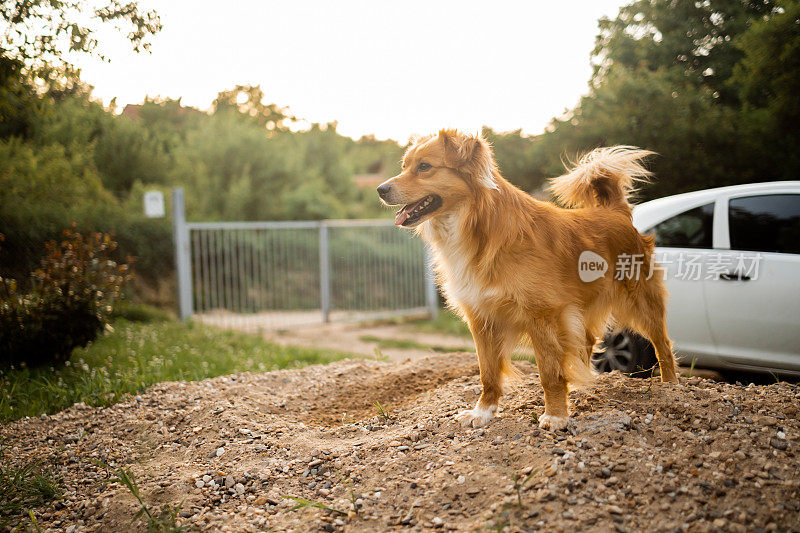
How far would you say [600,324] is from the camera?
154 inches

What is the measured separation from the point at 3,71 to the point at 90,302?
218cm

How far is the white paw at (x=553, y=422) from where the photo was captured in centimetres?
307

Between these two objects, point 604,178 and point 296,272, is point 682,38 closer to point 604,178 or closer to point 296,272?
point 604,178

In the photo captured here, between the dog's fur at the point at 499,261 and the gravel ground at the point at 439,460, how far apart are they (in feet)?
0.97

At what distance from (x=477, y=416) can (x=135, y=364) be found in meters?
3.65

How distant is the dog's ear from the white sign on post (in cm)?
645

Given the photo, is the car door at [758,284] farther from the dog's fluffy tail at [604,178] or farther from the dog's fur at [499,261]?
the dog's fur at [499,261]

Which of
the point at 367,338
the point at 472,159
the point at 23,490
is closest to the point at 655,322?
the point at 472,159

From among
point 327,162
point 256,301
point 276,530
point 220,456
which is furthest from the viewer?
point 327,162

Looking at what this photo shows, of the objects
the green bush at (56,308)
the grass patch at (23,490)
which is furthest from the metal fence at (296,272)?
the grass patch at (23,490)

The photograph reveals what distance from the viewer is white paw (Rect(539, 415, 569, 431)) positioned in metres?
3.07

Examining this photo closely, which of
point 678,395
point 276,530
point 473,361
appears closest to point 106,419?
point 276,530

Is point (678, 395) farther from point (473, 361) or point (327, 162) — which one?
point (327, 162)

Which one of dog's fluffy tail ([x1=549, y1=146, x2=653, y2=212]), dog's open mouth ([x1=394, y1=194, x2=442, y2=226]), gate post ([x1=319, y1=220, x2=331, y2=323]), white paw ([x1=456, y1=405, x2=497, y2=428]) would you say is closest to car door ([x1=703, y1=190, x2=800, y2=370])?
dog's fluffy tail ([x1=549, y1=146, x2=653, y2=212])
